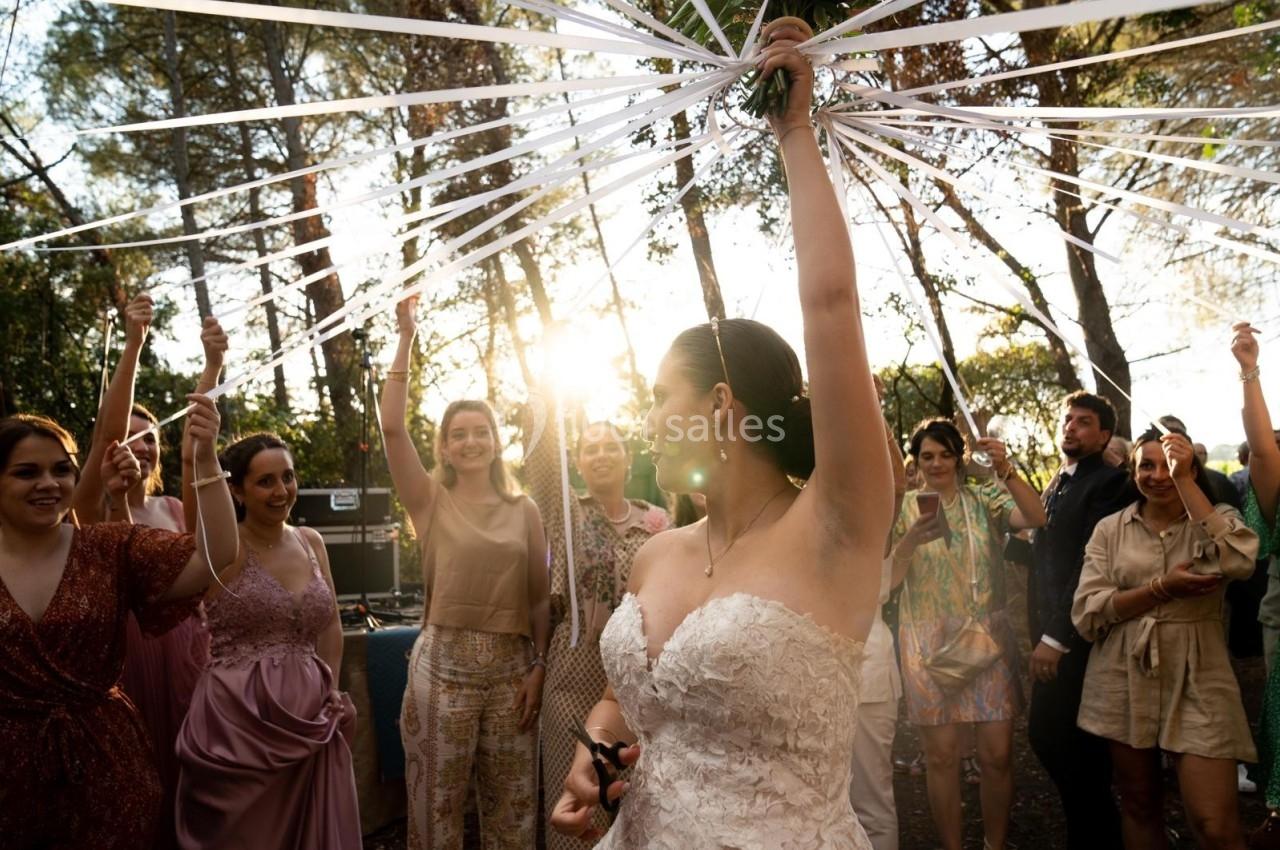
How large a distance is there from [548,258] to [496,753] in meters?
15.9

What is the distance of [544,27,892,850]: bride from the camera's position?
1.55 meters

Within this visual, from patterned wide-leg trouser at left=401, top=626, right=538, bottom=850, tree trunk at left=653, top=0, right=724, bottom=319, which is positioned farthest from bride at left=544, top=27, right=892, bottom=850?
tree trunk at left=653, top=0, right=724, bottom=319

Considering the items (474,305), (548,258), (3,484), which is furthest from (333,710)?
(474,305)

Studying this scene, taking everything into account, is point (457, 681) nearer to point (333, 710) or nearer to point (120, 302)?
point (333, 710)

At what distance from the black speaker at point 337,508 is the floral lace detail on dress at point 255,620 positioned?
5004mm

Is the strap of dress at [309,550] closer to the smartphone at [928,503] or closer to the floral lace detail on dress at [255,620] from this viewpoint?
the floral lace detail on dress at [255,620]

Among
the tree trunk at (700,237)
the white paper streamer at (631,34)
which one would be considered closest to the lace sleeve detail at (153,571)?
the white paper streamer at (631,34)

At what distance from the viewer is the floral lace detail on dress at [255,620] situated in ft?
11.2

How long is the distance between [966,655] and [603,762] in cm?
273

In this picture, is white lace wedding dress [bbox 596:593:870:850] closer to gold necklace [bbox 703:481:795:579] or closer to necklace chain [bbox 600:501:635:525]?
gold necklace [bbox 703:481:795:579]

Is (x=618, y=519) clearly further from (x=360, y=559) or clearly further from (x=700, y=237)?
(x=700, y=237)

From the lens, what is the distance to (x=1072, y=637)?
160 inches

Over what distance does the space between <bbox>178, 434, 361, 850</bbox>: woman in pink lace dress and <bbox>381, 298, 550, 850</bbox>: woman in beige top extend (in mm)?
289

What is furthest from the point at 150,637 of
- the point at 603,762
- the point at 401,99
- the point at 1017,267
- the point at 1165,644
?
the point at 1017,267
